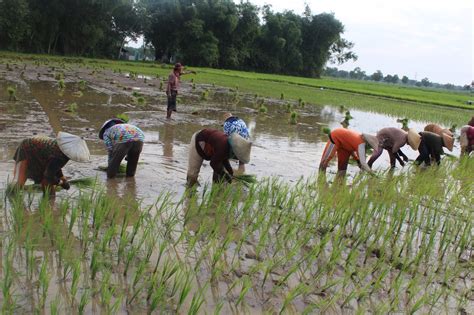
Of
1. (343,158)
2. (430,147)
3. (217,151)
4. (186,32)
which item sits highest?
(186,32)

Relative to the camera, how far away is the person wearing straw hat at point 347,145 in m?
5.89

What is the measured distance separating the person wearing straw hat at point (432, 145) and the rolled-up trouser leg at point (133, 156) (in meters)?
4.70

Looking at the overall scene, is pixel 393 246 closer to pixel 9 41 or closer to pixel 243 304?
pixel 243 304

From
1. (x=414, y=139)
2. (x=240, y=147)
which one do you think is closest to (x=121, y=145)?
(x=240, y=147)

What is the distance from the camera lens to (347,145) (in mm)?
6051

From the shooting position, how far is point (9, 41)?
33250 millimetres

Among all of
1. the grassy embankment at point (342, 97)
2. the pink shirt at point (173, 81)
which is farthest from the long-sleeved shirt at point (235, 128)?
the grassy embankment at point (342, 97)

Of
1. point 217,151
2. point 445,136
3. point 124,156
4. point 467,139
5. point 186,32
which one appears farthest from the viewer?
point 186,32

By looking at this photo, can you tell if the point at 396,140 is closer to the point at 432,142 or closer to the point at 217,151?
the point at 432,142

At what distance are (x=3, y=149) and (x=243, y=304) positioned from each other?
4330 mm

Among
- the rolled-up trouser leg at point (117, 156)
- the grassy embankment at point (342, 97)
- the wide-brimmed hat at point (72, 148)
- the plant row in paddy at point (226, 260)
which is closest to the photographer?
the plant row in paddy at point (226, 260)

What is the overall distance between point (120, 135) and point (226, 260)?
7.48ft

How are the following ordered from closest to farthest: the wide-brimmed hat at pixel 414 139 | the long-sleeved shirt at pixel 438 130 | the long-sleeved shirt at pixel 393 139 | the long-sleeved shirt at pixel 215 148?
the long-sleeved shirt at pixel 215 148, the wide-brimmed hat at pixel 414 139, the long-sleeved shirt at pixel 393 139, the long-sleeved shirt at pixel 438 130

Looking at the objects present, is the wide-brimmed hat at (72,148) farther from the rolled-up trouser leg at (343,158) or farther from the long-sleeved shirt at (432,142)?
the long-sleeved shirt at (432,142)
